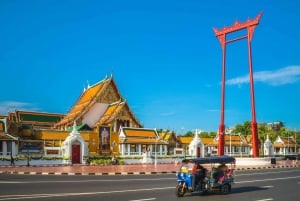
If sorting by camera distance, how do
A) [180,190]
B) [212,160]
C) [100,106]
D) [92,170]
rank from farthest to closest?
[100,106]
[92,170]
[212,160]
[180,190]

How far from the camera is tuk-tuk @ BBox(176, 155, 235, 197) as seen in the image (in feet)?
45.3

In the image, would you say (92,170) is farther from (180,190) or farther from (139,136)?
(139,136)

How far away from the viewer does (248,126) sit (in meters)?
91.0

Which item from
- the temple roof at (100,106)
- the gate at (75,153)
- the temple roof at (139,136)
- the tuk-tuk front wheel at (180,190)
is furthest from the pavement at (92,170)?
the temple roof at (100,106)

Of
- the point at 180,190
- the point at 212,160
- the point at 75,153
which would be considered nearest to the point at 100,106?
the point at 75,153

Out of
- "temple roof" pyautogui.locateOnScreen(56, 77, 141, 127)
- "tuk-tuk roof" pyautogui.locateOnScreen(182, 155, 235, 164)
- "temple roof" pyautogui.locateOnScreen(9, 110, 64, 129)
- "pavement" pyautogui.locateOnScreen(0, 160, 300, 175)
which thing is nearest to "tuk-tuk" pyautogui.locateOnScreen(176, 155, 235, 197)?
"tuk-tuk roof" pyautogui.locateOnScreen(182, 155, 235, 164)

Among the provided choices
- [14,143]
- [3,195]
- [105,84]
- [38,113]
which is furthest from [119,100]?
[3,195]

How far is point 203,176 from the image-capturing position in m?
14.5

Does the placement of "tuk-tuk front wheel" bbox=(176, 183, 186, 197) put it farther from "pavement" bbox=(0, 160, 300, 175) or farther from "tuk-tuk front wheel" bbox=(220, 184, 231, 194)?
"pavement" bbox=(0, 160, 300, 175)

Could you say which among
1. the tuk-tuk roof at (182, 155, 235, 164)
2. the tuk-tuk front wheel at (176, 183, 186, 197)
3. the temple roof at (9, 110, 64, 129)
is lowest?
the tuk-tuk front wheel at (176, 183, 186, 197)

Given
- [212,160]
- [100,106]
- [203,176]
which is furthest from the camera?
[100,106]

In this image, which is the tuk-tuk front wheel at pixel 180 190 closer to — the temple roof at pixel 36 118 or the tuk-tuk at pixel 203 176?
the tuk-tuk at pixel 203 176

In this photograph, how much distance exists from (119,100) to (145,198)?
48.2 metres

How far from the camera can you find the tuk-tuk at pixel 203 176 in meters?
13.8
